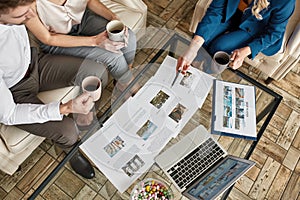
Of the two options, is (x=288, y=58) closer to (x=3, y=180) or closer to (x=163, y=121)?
(x=163, y=121)

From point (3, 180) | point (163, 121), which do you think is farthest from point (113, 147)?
point (3, 180)

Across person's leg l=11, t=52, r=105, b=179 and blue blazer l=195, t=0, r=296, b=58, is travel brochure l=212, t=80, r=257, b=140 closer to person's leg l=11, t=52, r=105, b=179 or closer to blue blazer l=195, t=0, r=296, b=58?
blue blazer l=195, t=0, r=296, b=58

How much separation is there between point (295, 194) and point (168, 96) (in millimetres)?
856

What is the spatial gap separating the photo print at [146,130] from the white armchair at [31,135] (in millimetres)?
356

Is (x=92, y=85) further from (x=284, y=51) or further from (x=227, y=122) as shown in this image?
(x=284, y=51)

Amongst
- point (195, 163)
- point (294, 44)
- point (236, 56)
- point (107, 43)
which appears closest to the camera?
point (195, 163)

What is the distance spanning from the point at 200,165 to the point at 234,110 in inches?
10.6

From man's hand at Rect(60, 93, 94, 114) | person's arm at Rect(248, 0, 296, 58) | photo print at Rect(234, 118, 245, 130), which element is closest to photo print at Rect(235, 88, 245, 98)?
photo print at Rect(234, 118, 245, 130)

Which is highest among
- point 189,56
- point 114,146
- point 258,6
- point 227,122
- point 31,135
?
point 258,6

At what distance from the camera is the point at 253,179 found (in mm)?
1611

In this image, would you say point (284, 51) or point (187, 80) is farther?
point (284, 51)

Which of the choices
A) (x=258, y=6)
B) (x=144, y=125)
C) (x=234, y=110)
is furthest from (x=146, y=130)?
(x=258, y=6)

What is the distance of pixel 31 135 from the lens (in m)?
1.31

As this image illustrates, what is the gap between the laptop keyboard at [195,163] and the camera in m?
1.20
